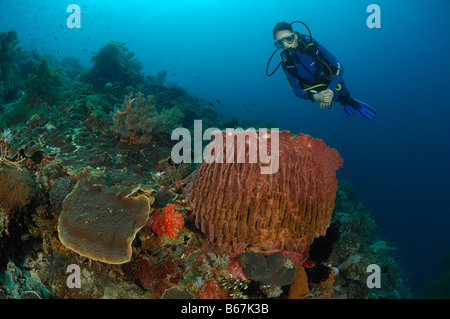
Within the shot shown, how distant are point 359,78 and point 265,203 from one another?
105 meters

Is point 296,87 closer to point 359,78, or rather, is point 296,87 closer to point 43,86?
point 43,86

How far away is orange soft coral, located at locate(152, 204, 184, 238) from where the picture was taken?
3377 millimetres

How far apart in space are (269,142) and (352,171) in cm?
4681

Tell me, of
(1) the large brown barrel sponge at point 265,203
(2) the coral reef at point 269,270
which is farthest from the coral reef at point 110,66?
(2) the coral reef at point 269,270

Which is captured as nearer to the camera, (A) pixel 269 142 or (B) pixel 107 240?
(B) pixel 107 240

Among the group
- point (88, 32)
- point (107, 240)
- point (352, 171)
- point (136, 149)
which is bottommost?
point (352, 171)

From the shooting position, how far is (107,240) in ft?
9.70

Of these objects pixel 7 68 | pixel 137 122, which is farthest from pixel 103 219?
pixel 7 68

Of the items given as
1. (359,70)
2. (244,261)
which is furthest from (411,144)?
(244,261)

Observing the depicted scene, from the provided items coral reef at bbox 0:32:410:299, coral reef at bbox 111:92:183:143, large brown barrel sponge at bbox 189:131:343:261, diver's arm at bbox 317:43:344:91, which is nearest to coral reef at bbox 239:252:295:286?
coral reef at bbox 0:32:410:299

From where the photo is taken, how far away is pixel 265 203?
3.35 metres

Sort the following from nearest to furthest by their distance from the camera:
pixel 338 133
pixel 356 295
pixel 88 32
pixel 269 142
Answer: pixel 269 142 < pixel 356 295 < pixel 338 133 < pixel 88 32
